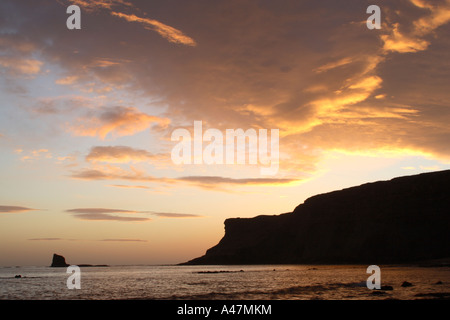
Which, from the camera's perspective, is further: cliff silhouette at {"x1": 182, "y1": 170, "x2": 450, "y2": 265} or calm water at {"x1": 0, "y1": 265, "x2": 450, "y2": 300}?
cliff silhouette at {"x1": 182, "y1": 170, "x2": 450, "y2": 265}

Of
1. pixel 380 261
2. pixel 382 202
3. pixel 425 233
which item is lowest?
pixel 380 261

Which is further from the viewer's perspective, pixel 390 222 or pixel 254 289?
pixel 390 222

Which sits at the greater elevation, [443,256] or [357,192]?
[357,192]

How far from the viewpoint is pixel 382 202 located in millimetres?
178875

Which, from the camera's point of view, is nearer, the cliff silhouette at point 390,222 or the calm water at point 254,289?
the calm water at point 254,289

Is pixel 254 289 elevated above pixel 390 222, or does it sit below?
below
